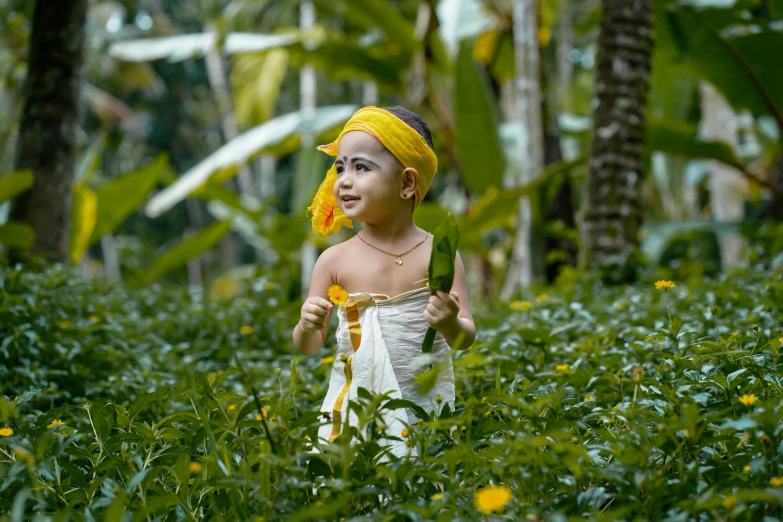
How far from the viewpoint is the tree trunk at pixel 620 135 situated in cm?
462

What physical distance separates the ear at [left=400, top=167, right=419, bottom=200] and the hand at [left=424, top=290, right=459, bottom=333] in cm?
33

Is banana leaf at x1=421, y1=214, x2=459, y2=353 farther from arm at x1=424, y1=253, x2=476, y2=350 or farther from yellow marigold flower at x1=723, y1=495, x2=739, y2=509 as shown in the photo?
yellow marigold flower at x1=723, y1=495, x2=739, y2=509

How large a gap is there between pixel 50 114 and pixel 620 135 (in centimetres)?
332

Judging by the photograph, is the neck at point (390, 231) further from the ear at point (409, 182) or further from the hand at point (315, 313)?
the hand at point (315, 313)

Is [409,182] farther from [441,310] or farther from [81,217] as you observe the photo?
[81,217]

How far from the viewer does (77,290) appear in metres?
3.74

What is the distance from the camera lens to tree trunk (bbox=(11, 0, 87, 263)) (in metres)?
4.27

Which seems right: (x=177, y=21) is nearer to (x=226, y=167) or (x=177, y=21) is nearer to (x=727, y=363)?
(x=226, y=167)

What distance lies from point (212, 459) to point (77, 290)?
2.52 metres

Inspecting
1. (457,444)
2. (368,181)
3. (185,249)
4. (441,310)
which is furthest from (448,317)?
(185,249)

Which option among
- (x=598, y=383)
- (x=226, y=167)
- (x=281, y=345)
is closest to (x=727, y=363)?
(x=598, y=383)

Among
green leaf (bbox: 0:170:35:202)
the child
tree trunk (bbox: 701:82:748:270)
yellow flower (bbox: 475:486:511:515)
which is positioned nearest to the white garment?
the child

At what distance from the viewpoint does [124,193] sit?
21.7ft

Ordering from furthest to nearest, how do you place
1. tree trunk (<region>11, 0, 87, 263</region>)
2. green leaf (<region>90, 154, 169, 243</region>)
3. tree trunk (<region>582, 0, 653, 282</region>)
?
green leaf (<region>90, 154, 169, 243</region>) < tree trunk (<region>582, 0, 653, 282</region>) < tree trunk (<region>11, 0, 87, 263</region>)
